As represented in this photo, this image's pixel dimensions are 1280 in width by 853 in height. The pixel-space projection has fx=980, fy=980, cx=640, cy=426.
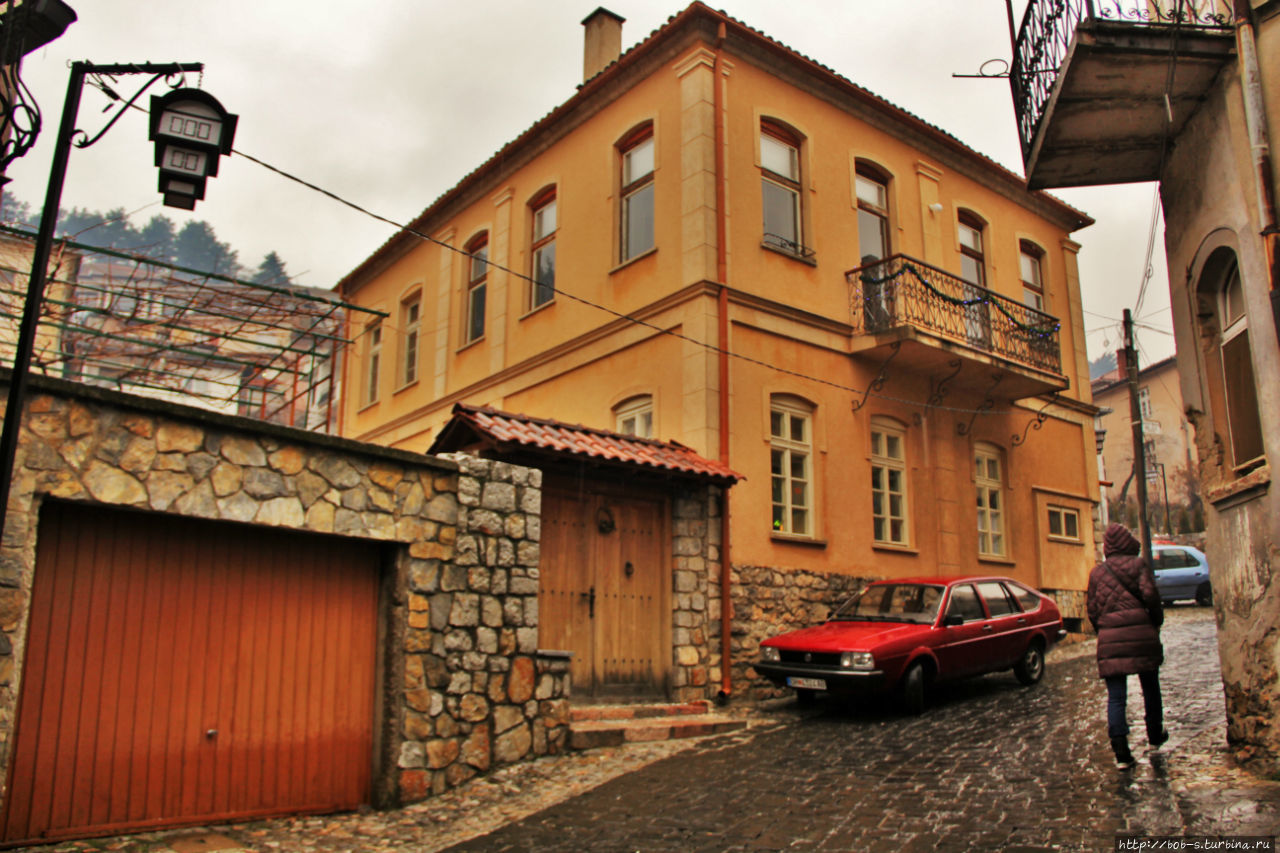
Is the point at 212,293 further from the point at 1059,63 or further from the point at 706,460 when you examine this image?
the point at 1059,63

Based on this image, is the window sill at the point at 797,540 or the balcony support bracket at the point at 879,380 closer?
the window sill at the point at 797,540

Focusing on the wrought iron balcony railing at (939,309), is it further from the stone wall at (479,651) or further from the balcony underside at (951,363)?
the stone wall at (479,651)

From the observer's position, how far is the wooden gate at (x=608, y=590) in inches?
420

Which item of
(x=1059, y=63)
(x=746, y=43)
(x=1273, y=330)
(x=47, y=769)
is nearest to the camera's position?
(x=47, y=769)

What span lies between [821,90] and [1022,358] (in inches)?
213

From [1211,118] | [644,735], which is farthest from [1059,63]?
[644,735]

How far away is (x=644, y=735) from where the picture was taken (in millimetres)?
9836

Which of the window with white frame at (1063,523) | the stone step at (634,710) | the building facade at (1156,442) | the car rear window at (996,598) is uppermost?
the building facade at (1156,442)

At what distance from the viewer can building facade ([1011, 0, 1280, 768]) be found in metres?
7.09

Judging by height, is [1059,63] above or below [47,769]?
above

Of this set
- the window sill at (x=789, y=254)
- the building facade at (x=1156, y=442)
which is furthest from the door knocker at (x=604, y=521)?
the building facade at (x=1156, y=442)

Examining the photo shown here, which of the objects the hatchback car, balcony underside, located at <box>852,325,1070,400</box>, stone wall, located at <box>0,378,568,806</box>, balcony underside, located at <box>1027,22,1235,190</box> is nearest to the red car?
stone wall, located at <box>0,378,568,806</box>

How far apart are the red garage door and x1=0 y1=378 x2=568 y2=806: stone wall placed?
0.92ft

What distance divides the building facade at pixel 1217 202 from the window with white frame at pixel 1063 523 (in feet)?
32.2
